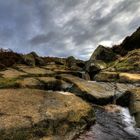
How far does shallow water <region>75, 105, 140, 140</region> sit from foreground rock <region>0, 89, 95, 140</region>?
50 centimetres

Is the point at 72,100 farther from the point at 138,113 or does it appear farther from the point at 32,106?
the point at 138,113

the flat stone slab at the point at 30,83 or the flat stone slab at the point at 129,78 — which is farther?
the flat stone slab at the point at 129,78

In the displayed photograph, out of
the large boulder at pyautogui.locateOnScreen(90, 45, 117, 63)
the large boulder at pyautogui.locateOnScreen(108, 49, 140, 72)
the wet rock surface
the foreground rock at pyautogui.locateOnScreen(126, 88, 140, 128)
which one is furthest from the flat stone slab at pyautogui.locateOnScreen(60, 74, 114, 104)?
the large boulder at pyautogui.locateOnScreen(90, 45, 117, 63)

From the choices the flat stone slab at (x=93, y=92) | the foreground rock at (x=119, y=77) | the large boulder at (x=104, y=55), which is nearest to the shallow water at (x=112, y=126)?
the flat stone slab at (x=93, y=92)

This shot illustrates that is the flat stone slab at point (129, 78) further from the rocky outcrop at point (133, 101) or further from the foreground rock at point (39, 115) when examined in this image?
the foreground rock at point (39, 115)

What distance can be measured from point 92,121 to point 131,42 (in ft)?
94.2

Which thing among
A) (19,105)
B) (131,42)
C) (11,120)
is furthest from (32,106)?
(131,42)

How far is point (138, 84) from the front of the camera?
69.7 ft

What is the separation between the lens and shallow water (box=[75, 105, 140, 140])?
1169 centimetres

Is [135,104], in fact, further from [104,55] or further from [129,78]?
[104,55]

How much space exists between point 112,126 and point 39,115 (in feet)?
12.7

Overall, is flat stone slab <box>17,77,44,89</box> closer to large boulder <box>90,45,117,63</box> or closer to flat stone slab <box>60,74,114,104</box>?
flat stone slab <box>60,74,114,104</box>

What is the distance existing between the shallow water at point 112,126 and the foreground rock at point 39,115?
1.63ft

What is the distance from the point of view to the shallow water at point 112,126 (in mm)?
11695
